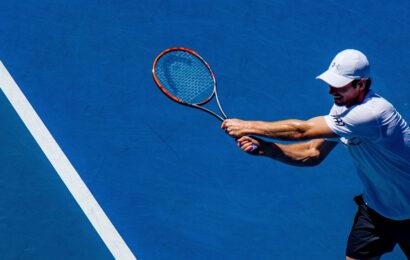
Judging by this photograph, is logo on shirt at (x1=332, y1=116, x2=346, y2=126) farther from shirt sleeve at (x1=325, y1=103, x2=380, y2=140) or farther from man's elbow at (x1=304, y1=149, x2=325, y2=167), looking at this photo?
man's elbow at (x1=304, y1=149, x2=325, y2=167)

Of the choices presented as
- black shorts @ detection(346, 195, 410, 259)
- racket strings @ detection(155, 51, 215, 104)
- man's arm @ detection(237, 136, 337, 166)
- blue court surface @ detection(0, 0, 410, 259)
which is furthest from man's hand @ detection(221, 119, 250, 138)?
blue court surface @ detection(0, 0, 410, 259)

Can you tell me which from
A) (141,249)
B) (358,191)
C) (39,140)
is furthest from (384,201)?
(39,140)

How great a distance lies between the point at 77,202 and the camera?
682 centimetres

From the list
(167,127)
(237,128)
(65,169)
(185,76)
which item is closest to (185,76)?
(185,76)

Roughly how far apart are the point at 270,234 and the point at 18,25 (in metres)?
3.18

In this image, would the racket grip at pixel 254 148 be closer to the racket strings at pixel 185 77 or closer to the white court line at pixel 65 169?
the racket strings at pixel 185 77

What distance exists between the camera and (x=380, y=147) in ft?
18.2

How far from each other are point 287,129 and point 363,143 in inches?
Answer: 22.0

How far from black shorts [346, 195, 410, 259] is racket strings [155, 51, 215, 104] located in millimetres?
1606

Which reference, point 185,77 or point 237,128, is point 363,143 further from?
point 185,77

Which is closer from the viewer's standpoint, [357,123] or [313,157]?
[357,123]

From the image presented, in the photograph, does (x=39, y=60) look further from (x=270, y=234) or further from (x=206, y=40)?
(x=270, y=234)

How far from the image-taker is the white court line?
22.0 ft

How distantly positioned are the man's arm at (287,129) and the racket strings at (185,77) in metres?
1.00
